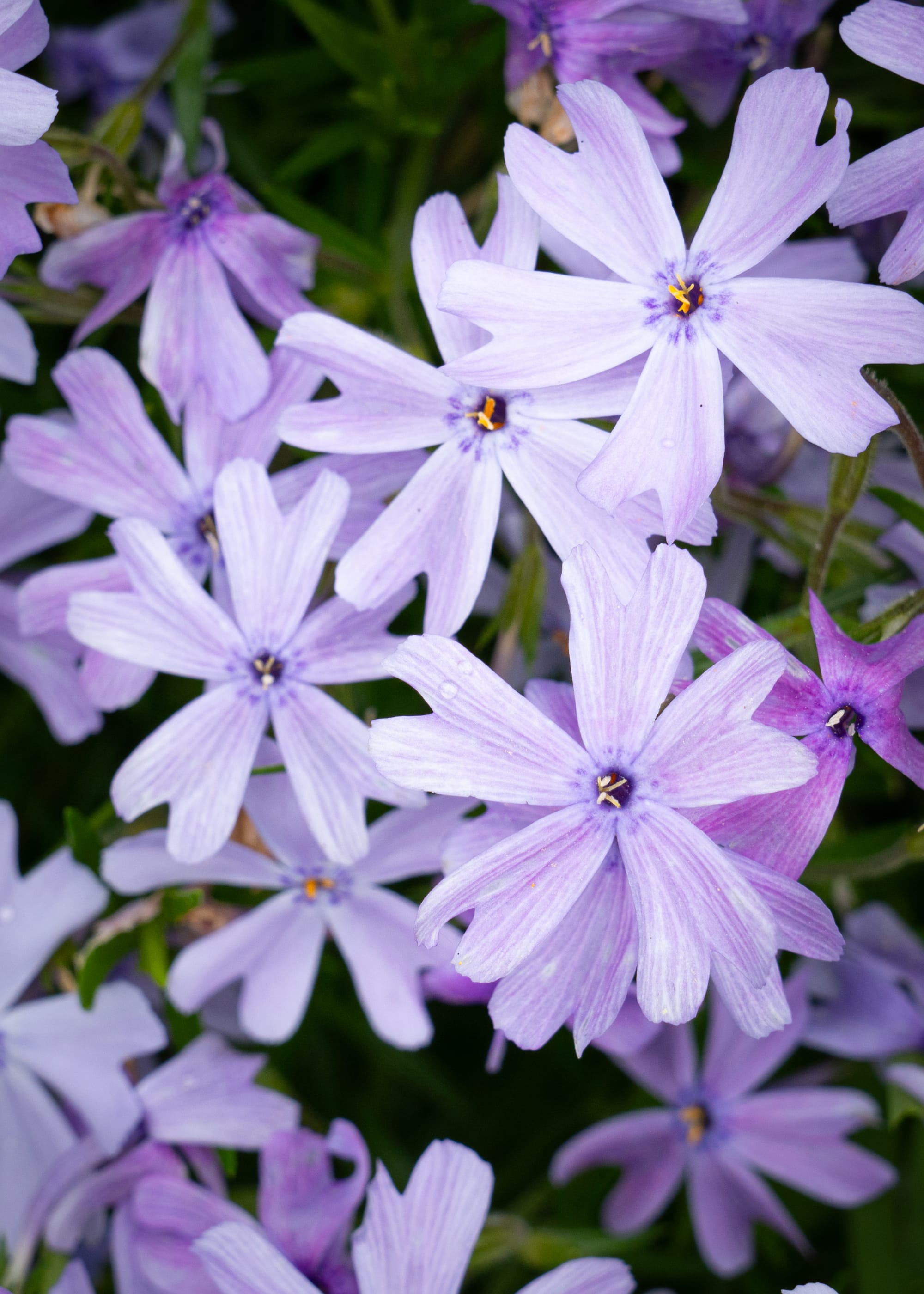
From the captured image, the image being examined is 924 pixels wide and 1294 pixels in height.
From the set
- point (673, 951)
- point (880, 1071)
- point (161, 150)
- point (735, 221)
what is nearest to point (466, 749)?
point (673, 951)

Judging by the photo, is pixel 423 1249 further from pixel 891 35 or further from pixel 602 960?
pixel 891 35

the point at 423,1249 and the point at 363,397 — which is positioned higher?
the point at 363,397

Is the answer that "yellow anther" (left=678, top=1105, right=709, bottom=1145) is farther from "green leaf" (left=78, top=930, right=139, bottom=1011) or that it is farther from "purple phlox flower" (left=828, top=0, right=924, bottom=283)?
"purple phlox flower" (left=828, top=0, right=924, bottom=283)

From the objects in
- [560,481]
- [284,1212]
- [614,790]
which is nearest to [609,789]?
[614,790]

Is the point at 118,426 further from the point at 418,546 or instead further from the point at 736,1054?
the point at 736,1054

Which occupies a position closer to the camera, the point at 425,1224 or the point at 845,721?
the point at 845,721

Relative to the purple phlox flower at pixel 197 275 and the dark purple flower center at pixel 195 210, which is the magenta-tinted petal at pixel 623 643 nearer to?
the purple phlox flower at pixel 197 275
